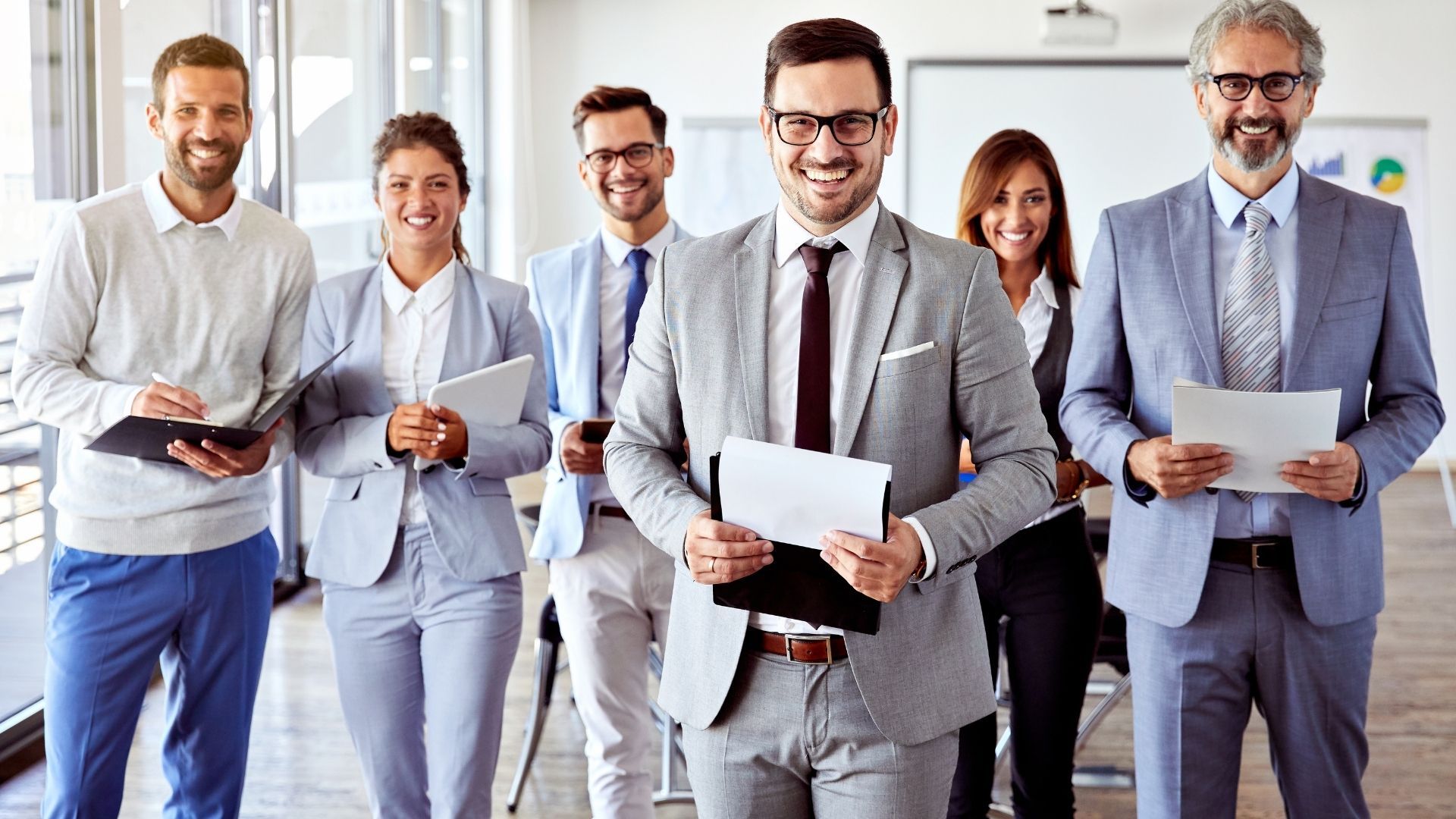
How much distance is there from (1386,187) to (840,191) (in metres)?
8.00

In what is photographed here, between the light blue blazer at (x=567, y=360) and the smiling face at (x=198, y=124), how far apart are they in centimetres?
71

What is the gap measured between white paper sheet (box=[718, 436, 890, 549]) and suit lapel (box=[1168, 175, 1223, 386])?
919 mm

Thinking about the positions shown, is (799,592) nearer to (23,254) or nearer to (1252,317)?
(1252,317)

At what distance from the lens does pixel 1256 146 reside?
7.13 ft

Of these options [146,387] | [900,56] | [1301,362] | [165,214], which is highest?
[900,56]

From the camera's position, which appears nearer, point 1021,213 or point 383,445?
point 383,445

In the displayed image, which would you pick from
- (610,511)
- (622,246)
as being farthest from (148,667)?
(622,246)

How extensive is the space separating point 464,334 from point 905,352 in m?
1.15

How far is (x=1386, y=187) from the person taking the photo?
8.43 meters

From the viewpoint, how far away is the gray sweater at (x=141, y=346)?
2.46 m

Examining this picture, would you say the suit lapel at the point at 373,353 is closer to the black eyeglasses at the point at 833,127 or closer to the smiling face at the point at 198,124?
the smiling face at the point at 198,124

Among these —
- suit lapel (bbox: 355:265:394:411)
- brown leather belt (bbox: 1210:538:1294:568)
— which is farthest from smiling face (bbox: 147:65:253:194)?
brown leather belt (bbox: 1210:538:1294:568)

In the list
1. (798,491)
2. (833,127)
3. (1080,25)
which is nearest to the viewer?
(798,491)

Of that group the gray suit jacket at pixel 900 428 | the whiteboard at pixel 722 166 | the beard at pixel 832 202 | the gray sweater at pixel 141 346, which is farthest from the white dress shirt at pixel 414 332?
the whiteboard at pixel 722 166
